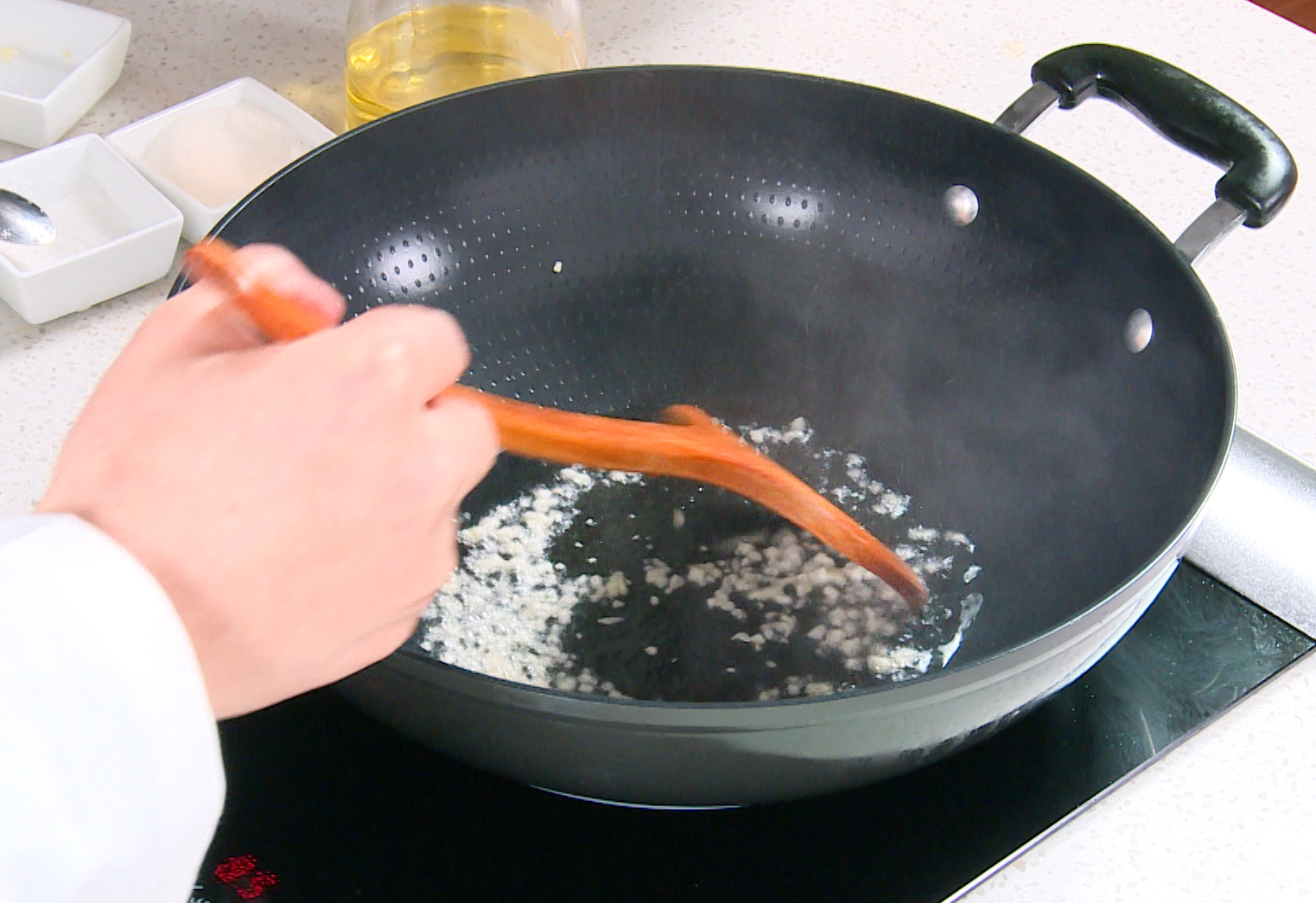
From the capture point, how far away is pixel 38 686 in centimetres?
32

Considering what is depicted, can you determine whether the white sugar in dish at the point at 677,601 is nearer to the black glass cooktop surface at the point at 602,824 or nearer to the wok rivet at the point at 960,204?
the black glass cooktop surface at the point at 602,824

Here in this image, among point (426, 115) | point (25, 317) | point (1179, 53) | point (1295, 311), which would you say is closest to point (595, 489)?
point (426, 115)

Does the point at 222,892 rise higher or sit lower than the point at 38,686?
lower

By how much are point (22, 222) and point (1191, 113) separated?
629 millimetres

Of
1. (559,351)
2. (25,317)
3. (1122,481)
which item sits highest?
(1122,481)

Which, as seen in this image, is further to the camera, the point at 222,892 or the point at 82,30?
the point at 82,30

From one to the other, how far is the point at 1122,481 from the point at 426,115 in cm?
41

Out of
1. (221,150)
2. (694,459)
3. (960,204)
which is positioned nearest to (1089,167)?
(960,204)

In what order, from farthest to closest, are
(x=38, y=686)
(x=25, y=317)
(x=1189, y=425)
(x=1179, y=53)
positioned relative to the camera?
(x=1179, y=53) → (x=25, y=317) → (x=1189, y=425) → (x=38, y=686)

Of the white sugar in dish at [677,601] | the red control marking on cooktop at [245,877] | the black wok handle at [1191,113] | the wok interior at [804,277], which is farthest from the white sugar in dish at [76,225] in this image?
the black wok handle at [1191,113]

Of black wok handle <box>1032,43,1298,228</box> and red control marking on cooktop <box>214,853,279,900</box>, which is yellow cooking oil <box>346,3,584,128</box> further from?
red control marking on cooktop <box>214,853,279,900</box>

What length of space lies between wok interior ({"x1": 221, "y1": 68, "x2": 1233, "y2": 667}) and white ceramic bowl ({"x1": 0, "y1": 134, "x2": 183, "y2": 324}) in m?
0.12

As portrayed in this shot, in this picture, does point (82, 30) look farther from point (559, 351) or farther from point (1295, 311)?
point (1295, 311)

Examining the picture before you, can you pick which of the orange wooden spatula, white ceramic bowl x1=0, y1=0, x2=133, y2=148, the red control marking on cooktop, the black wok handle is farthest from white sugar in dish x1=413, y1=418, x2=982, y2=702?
white ceramic bowl x1=0, y1=0, x2=133, y2=148
